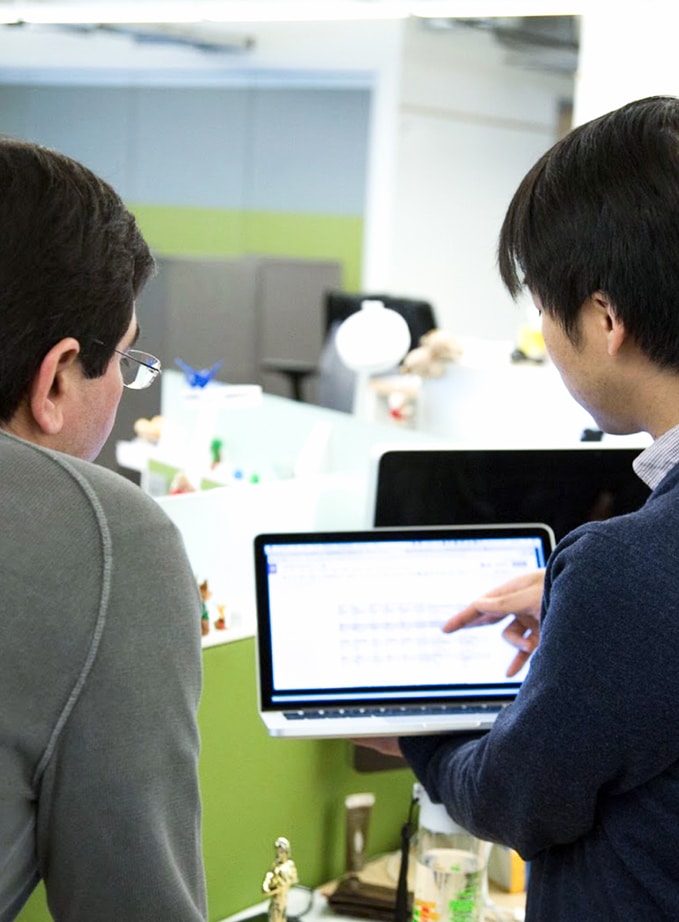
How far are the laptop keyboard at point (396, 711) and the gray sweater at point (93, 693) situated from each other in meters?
0.52

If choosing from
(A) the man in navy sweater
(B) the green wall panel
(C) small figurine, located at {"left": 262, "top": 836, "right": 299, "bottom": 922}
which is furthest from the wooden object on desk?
(B) the green wall panel

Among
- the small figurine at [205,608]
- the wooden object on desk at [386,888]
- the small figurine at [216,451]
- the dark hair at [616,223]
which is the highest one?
the dark hair at [616,223]

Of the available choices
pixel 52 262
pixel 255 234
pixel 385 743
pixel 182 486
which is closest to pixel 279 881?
pixel 385 743

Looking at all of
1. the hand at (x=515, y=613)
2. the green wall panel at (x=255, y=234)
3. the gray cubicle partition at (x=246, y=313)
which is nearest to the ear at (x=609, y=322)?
the hand at (x=515, y=613)

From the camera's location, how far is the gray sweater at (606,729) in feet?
2.84

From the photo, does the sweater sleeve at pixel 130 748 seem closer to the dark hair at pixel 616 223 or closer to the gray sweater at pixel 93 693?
the gray sweater at pixel 93 693

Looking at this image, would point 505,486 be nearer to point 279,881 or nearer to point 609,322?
point 279,881

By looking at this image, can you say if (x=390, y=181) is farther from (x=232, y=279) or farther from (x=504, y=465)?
(x=504, y=465)

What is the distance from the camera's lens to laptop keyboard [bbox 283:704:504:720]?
1.39 m

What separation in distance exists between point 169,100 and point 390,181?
1578 mm

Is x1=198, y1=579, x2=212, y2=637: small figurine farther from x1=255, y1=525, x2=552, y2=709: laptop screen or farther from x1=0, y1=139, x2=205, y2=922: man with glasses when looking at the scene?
x1=0, y1=139, x2=205, y2=922: man with glasses

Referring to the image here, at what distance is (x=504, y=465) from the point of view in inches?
65.4

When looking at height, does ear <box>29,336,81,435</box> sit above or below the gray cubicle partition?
above

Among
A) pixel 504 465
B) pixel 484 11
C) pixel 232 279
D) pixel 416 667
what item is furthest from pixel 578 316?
pixel 232 279
